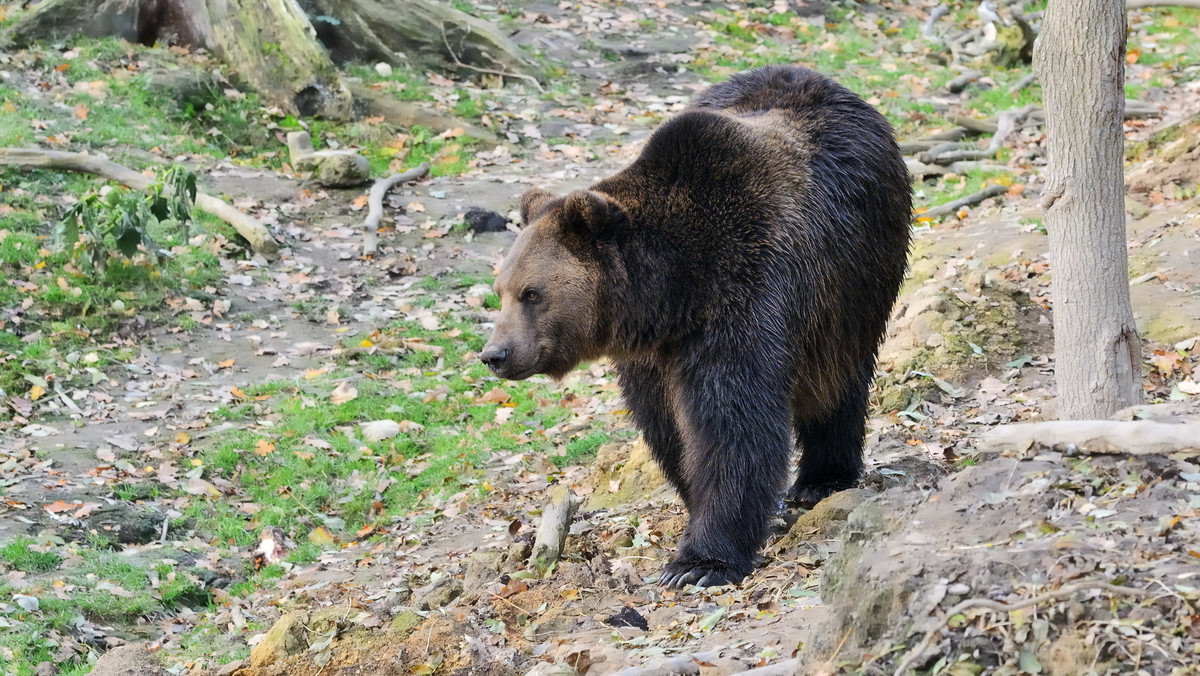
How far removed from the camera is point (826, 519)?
567 cm

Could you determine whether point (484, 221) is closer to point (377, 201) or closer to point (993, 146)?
point (377, 201)

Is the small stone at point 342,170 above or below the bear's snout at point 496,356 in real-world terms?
below

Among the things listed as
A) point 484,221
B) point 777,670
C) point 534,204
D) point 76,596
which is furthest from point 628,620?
point 484,221

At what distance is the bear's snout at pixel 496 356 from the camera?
5637 mm

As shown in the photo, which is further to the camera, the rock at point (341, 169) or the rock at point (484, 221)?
the rock at point (341, 169)

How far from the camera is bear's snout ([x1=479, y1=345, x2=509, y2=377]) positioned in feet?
18.5

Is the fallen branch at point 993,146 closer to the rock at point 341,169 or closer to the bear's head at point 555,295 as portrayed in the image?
the rock at point 341,169

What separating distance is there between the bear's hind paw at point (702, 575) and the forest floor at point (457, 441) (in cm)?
11

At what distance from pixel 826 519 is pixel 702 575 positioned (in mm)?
739

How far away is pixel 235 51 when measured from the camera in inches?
576

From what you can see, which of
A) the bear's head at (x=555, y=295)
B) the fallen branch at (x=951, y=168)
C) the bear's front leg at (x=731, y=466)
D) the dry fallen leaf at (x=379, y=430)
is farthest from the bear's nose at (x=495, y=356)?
the fallen branch at (x=951, y=168)

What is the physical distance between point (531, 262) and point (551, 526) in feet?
4.40

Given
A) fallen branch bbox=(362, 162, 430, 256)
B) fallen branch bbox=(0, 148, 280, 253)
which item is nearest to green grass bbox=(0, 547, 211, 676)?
fallen branch bbox=(0, 148, 280, 253)

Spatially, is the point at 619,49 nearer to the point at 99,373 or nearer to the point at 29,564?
the point at 99,373
